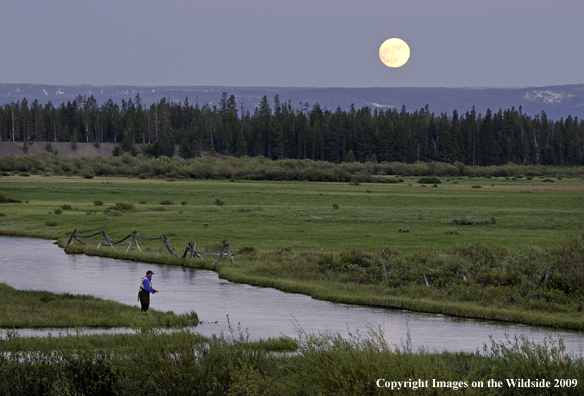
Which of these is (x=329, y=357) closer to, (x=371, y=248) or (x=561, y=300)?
(x=561, y=300)

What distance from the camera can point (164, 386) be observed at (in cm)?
1102

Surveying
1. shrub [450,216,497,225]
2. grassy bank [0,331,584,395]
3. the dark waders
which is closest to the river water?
the dark waders

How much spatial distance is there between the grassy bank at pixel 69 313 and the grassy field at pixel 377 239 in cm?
758

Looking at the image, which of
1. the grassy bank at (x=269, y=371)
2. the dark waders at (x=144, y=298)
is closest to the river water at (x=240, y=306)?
the dark waders at (x=144, y=298)

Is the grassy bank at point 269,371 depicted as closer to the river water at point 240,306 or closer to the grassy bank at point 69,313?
the river water at point 240,306

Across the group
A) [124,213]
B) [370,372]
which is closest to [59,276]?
[370,372]

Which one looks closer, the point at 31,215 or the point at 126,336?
the point at 126,336

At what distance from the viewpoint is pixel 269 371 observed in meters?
11.7

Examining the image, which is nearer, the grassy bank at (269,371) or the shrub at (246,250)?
the grassy bank at (269,371)

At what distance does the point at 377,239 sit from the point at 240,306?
1967 cm

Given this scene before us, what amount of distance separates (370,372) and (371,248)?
91.6 feet

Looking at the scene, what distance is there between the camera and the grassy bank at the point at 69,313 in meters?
19.3

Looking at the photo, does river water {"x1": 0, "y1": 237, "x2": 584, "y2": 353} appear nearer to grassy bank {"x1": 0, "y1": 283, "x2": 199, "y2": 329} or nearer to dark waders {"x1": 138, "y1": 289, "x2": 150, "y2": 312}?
grassy bank {"x1": 0, "y1": 283, "x2": 199, "y2": 329}

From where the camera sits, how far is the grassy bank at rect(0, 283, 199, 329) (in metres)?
19.3
